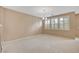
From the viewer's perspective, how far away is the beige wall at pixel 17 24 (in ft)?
5.10

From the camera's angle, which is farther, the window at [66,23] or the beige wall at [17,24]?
the window at [66,23]

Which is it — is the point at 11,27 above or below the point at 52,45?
above

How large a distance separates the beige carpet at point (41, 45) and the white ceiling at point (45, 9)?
0.50 m

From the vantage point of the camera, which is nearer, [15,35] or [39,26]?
[15,35]

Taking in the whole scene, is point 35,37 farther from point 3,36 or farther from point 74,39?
point 74,39

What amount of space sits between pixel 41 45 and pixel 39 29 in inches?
14.0

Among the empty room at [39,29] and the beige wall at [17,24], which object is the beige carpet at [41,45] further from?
the beige wall at [17,24]

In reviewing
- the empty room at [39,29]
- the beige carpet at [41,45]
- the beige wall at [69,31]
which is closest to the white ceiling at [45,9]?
the empty room at [39,29]

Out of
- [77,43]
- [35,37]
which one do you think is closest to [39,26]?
[35,37]

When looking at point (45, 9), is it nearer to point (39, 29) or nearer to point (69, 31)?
point (39, 29)

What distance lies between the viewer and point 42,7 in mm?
1609
